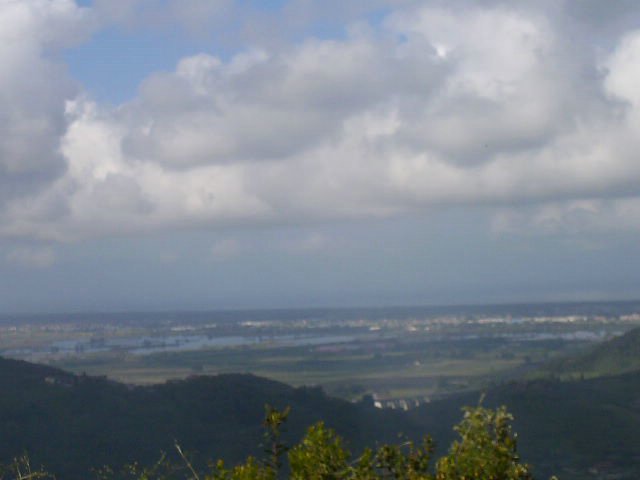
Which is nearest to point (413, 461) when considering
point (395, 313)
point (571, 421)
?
point (571, 421)

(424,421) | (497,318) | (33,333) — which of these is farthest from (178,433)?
(497,318)

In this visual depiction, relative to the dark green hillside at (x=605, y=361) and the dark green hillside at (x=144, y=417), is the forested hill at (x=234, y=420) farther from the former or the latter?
the dark green hillside at (x=605, y=361)

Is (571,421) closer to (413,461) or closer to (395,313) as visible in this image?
(413,461)

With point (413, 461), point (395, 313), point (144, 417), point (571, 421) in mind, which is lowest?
point (571, 421)

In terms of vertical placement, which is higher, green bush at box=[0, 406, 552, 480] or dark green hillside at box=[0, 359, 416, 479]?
green bush at box=[0, 406, 552, 480]

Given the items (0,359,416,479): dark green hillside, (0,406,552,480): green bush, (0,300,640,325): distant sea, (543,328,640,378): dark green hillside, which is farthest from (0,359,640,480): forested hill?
(0,300,640,325): distant sea

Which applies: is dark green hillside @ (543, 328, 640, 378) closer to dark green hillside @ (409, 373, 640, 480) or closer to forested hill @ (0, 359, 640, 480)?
dark green hillside @ (409, 373, 640, 480)
